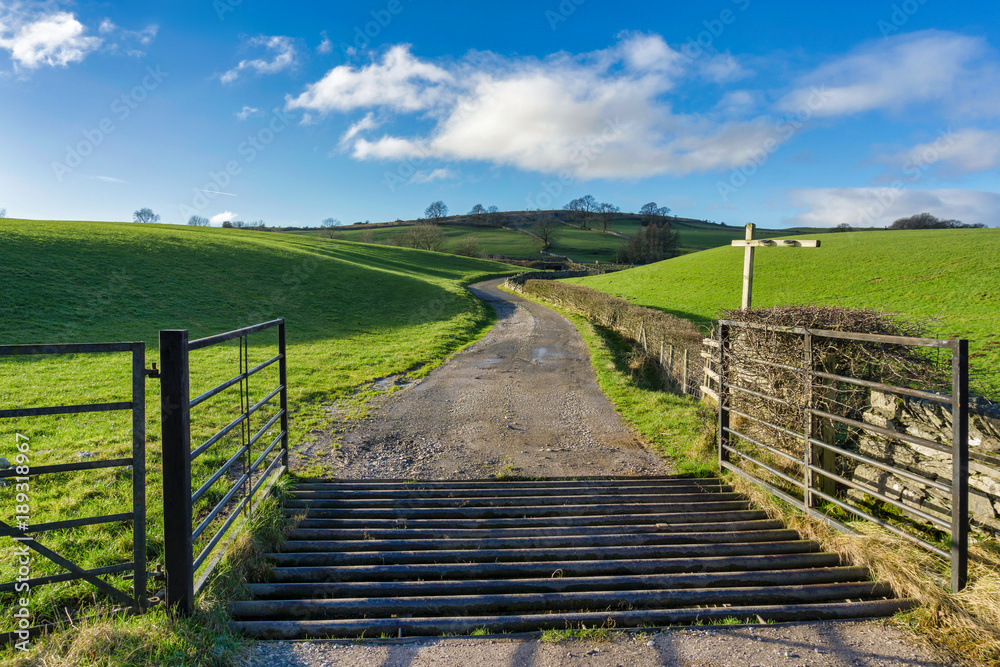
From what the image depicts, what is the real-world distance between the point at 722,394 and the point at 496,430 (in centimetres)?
355

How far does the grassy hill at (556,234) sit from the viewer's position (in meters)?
89.7

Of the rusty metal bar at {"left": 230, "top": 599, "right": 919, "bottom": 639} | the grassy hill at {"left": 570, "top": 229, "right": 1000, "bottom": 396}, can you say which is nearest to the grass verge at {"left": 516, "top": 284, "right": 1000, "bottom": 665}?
the rusty metal bar at {"left": 230, "top": 599, "right": 919, "bottom": 639}

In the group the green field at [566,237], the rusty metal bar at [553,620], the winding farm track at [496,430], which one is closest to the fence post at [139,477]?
the rusty metal bar at [553,620]

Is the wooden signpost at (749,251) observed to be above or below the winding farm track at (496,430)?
above

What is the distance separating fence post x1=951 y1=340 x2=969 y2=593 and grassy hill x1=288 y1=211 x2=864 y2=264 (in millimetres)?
80749

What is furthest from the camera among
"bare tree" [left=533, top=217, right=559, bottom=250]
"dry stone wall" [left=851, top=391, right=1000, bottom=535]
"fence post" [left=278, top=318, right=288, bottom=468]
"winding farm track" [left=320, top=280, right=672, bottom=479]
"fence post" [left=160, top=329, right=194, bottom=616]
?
"bare tree" [left=533, top=217, right=559, bottom=250]

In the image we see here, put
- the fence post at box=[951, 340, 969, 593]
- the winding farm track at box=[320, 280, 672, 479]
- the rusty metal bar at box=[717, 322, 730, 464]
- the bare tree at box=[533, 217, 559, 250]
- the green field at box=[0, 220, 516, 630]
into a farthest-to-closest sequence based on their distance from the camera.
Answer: the bare tree at box=[533, 217, 559, 250]
the winding farm track at box=[320, 280, 672, 479]
the rusty metal bar at box=[717, 322, 730, 464]
the green field at box=[0, 220, 516, 630]
the fence post at box=[951, 340, 969, 593]

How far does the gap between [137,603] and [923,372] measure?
20.3ft

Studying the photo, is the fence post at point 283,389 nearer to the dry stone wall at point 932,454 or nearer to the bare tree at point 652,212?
the dry stone wall at point 932,454

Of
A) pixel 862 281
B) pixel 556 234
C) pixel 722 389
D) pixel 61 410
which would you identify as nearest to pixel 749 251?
pixel 722 389

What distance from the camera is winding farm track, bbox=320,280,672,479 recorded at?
6.65 metres

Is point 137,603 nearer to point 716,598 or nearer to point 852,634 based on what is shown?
point 716,598

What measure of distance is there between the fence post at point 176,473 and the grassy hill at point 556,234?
8167cm

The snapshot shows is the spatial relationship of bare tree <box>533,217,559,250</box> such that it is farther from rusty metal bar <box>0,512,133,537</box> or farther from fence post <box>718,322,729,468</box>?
rusty metal bar <box>0,512,133,537</box>
